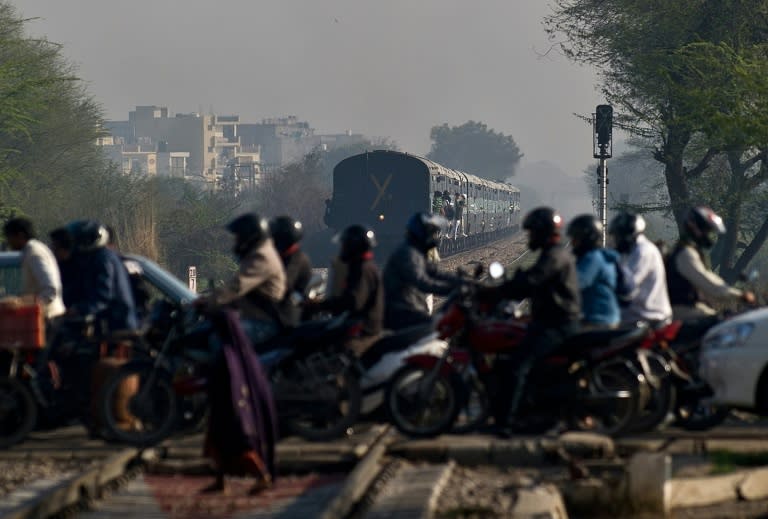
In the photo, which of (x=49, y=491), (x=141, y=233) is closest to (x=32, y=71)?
(x=141, y=233)

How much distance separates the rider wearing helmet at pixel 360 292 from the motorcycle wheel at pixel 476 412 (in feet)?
2.82

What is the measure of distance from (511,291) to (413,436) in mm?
1267

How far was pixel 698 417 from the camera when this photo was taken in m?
11.6

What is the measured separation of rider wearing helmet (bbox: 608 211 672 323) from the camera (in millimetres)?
11273

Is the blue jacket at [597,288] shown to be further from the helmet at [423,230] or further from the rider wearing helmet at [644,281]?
the helmet at [423,230]

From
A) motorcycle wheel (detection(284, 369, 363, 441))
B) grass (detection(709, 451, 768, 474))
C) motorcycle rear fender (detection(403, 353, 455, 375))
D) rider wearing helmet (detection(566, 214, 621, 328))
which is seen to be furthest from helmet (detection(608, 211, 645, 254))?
motorcycle wheel (detection(284, 369, 363, 441))

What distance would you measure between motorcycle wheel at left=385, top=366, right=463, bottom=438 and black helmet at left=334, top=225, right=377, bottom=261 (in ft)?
3.10

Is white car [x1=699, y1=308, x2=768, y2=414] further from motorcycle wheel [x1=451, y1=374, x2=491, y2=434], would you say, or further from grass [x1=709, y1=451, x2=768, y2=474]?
motorcycle wheel [x1=451, y1=374, x2=491, y2=434]

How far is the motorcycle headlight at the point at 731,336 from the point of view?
10.7m

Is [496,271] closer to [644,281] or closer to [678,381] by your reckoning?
[644,281]

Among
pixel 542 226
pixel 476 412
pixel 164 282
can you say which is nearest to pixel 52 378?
pixel 164 282

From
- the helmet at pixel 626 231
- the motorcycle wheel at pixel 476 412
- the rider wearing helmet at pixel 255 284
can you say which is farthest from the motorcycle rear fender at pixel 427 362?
the helmet at pixel 626 231

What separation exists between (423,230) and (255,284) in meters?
1.80

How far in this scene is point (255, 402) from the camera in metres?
8.74
